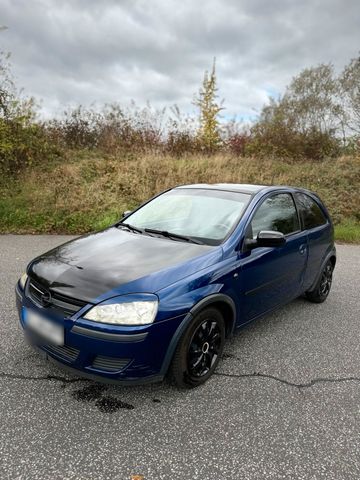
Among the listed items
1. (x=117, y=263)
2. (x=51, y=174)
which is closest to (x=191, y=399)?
(x=117, y=263)

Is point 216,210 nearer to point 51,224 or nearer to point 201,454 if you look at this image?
point 201,454

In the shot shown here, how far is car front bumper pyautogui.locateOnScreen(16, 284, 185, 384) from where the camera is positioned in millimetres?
2207

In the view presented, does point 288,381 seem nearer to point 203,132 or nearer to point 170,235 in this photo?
point 170,235

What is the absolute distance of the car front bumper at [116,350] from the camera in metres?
2.21

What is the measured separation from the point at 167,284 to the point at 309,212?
2.55 m

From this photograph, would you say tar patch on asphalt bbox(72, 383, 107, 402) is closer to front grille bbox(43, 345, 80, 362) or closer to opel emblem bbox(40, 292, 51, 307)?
front grille bbox(43, 345, 80, 362)

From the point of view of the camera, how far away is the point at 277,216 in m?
3.64

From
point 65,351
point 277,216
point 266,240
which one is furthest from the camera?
point 277,216

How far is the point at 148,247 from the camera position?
2.90 m

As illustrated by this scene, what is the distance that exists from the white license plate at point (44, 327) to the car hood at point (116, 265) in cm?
23

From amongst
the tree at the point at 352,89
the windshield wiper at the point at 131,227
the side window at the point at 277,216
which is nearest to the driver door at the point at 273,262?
the side window at the point at 277,216

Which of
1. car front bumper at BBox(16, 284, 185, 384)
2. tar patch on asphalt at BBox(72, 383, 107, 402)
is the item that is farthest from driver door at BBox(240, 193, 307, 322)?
tar patch on asphalt at BBox(72, 383, 107, 402)

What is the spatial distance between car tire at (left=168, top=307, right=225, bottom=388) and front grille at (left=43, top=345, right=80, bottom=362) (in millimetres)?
680

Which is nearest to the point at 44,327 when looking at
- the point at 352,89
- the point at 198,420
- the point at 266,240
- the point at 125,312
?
the point at 125,312
